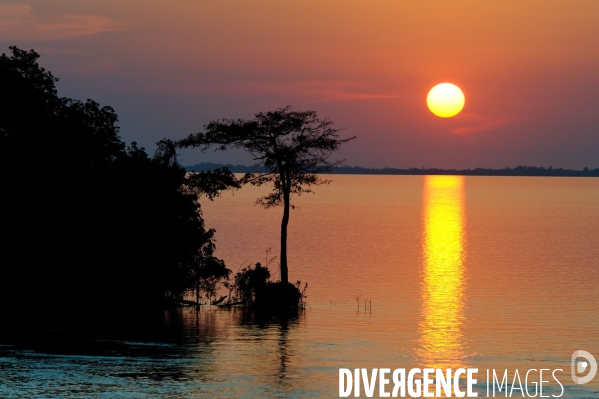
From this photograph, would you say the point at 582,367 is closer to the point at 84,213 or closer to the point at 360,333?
the point at 360,333

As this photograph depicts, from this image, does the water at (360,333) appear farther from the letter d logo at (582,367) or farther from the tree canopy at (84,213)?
the tree canopy at (84,213)

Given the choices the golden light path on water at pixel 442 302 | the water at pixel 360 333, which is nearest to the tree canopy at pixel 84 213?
the water at pixel 360 333

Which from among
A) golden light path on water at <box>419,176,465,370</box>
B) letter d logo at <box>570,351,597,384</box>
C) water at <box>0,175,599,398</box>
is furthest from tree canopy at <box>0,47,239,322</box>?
letter d logo at <box>570,351,597,384</box>

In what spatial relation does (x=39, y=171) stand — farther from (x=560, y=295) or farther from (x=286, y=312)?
(x=560, y=295)

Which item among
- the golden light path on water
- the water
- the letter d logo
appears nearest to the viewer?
the water

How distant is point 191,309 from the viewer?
182ft

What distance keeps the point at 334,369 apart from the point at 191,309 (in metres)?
20.4

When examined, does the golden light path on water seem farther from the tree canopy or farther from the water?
the tree canopy

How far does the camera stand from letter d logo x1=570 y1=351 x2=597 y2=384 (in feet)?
118

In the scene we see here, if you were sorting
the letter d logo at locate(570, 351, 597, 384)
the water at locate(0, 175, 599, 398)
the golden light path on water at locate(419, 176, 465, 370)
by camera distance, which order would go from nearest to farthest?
1. the water at locate(0, 175, 599, 398)
2. the letter d logo at locate(570, 351, 597, 384)
3. the golden light path on water at locate(419, 176, 465, 370)

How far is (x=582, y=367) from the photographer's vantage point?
38531mm

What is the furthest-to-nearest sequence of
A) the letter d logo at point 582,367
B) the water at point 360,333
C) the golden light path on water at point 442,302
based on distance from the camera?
the golden light path on water at point 442,302, the letter d logo at point 582,367, the water at point 360,333

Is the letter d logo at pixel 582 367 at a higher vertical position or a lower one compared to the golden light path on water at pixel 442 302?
lower

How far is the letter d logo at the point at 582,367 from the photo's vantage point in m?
35.9
